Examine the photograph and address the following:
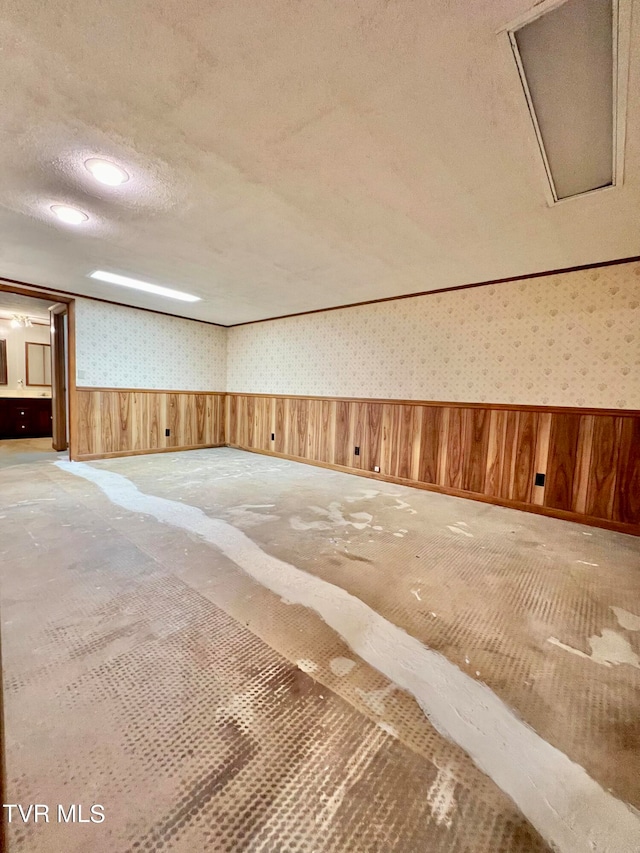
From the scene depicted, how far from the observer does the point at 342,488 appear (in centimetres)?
392

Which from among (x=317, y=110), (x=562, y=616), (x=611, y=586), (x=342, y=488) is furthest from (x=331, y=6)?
(x=342, y=488)

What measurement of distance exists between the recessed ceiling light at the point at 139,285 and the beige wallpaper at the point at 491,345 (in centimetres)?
154

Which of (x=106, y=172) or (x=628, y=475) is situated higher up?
(x=106, y=172)

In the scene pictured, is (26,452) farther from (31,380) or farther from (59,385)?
(31,380)

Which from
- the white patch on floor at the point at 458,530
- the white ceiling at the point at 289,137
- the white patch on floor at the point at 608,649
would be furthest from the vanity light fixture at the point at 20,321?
the white patch on floor at the point at 608,649

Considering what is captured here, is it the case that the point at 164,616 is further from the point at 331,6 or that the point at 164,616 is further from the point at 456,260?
the point at 456,260

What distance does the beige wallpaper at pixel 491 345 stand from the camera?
2939 mm

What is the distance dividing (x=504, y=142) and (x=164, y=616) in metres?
2.62

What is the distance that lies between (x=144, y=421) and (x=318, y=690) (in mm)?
5178

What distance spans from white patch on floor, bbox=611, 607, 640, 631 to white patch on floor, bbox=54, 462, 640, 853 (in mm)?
908

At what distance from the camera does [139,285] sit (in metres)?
4.23

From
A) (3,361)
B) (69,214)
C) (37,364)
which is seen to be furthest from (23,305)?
(69,214)

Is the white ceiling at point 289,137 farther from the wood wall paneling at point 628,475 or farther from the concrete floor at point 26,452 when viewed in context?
the concrete floor at point 26,452

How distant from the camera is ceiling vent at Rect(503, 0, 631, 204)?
1126 mm
